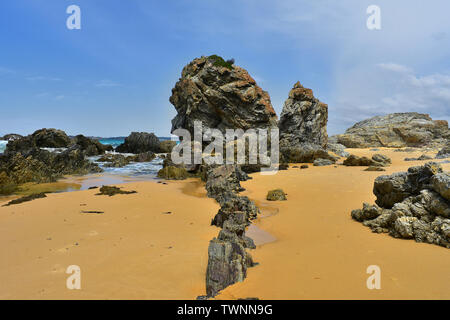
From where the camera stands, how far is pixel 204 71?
19.9 meters

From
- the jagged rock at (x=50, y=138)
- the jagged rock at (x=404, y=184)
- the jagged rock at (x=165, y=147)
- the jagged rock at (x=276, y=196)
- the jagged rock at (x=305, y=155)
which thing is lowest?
the jagged rock at (x=276, y=196)

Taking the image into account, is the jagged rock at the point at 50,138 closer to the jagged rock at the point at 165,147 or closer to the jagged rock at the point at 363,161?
the jagged rock at the point at 165,147

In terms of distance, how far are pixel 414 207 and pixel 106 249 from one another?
5.51 metres

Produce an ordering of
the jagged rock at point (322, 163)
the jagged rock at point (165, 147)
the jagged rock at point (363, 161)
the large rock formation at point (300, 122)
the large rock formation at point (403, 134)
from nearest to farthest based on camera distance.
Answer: the jagged rock at point (363, 161) < the jagged rock at point (322, 163) < the large rock formation at point (300, 122) < the large rock formation at point (403, 134) < the jagged rock at point (165, 147)

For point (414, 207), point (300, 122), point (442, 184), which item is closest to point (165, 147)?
point (300, 122)

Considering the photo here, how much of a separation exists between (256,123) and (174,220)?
15.0 m

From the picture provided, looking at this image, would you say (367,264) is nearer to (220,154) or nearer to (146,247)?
(146,247)

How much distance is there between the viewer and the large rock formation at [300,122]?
20.0 metres

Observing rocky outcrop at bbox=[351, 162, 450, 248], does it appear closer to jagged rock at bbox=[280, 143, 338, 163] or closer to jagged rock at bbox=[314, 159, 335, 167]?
jagged rock at bbox=[314, 159, 335, 167]

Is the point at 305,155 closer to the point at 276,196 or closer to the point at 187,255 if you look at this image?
the point at 276,196

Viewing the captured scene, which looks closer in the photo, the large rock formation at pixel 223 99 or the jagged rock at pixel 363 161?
the jagged rock at pixel 363 161

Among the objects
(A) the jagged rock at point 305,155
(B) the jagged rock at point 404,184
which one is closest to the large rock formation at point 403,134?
(A) the jagged rock at point 305,155

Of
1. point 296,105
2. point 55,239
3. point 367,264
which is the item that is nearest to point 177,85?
point 296,105

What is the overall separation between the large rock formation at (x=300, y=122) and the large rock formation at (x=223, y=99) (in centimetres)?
171
